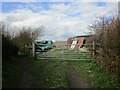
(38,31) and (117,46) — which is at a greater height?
(38,31)

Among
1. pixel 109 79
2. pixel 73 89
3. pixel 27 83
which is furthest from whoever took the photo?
pixel 109 79

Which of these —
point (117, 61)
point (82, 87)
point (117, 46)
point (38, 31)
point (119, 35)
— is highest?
point (38, 31)

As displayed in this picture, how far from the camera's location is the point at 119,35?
313cm

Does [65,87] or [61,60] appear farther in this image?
[61,60]

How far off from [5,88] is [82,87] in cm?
245

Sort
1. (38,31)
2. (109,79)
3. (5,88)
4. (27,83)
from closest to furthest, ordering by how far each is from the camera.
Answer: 1. (5,88)
2. (27,83)
3. (109,79)
4. (38,31)

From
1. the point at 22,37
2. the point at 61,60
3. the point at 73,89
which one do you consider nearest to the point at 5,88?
the point at 73,89

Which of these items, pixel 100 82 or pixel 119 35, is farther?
pixel 100 82

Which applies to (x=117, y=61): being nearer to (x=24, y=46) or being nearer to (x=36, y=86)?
(x=36, y=86)

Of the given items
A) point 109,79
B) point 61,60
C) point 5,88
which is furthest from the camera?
→ point 61,60

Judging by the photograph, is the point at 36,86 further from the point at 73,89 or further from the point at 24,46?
the point at 24,46

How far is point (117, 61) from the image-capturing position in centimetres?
322

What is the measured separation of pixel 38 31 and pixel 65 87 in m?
13.8

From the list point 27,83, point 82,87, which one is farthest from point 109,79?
point 27,83
